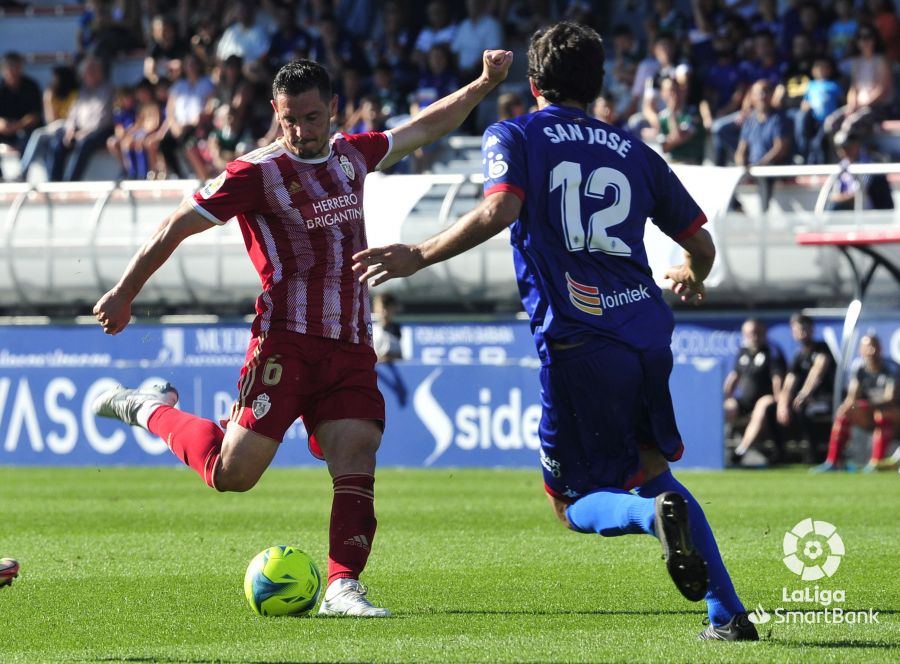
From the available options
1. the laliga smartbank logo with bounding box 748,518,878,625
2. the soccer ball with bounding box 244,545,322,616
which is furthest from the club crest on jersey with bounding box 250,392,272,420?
the laliga smartbank logo with bounding box 748,518,878,625

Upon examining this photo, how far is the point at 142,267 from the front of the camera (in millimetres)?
6352

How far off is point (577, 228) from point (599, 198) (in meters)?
0.13

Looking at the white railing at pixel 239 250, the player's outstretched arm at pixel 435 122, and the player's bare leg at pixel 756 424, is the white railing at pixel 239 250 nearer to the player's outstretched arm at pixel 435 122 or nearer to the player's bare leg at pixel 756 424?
the player's bare leg at pixel 756 424

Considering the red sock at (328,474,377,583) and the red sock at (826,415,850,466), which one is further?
the red sock at (826,415,850,466)

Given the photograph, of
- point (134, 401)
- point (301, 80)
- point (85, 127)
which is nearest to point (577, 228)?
point (301, 80)

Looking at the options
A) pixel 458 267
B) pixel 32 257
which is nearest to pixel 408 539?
pixel 458 267

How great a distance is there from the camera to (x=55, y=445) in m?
18.5

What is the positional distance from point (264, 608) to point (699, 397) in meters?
10.6

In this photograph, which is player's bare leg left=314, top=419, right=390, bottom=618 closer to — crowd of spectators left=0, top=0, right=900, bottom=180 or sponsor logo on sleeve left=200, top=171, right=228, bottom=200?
sponsor logo on sleeve left=200, top=171, right=228, bottom=200

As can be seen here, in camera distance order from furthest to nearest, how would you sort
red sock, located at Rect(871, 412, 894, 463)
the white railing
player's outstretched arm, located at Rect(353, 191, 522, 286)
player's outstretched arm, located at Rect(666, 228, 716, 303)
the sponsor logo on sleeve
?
1. the white railing
2. red sock, located at Rect(871, 412, 894, 463)
3. the sponsor logo on sleeve
4. player's outstretched arm, located at Rect(666, 228, 716, 303)
5. player's outstretched arm, located at Rect(353, 191, 522, 286)

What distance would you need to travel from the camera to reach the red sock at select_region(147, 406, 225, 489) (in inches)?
266

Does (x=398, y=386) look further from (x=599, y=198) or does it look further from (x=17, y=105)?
(x=599, y=198)

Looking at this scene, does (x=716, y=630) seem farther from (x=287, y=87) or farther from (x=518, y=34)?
(x=518, y=34)

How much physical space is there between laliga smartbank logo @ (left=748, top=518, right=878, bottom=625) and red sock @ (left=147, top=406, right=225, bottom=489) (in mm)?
2346
